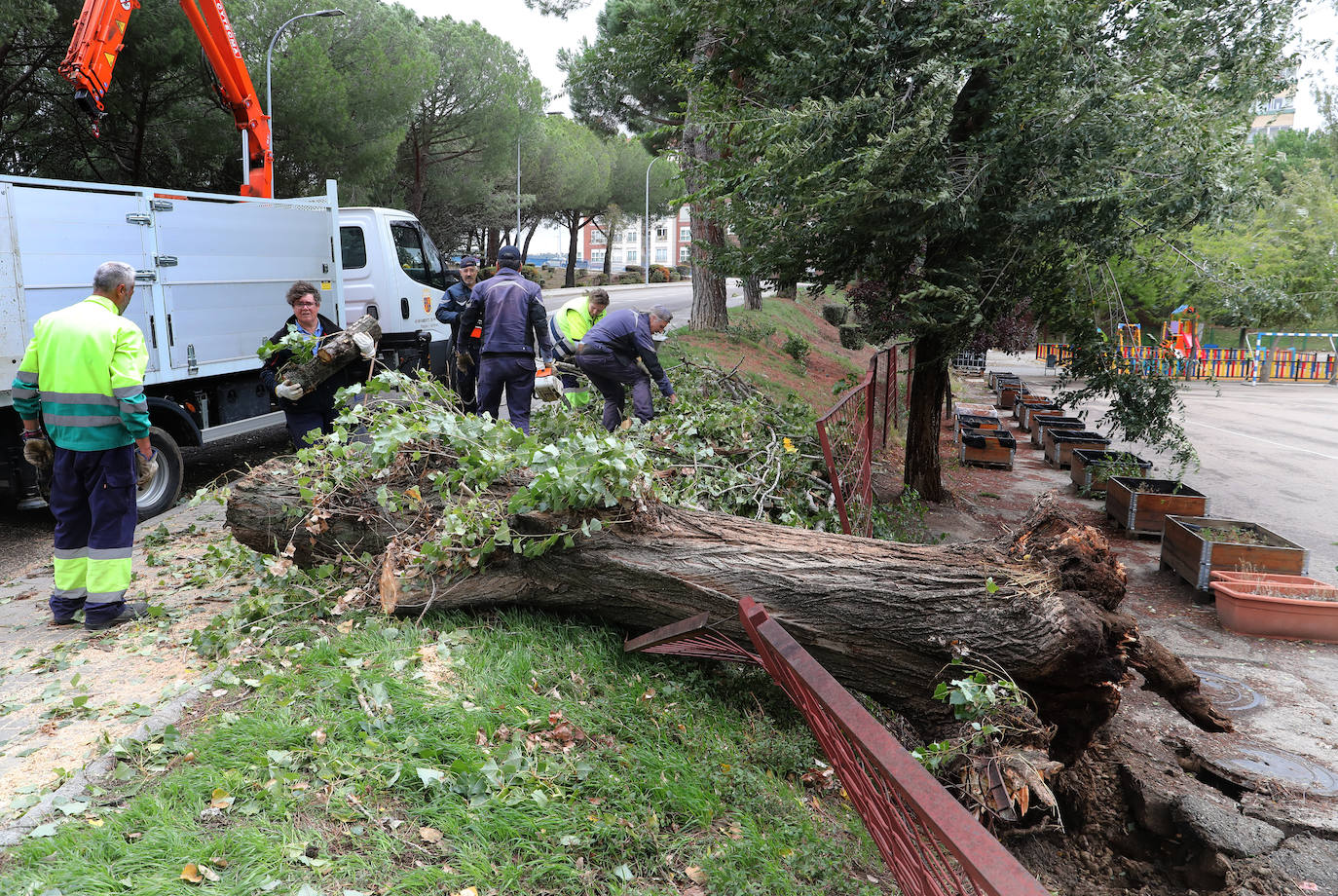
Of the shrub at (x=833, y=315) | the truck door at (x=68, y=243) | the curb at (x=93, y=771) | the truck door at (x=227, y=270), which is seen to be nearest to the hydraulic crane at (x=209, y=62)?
the truck door at (x=227, y=270)

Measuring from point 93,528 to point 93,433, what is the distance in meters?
0.51

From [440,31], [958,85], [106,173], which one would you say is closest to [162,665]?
[958,85]

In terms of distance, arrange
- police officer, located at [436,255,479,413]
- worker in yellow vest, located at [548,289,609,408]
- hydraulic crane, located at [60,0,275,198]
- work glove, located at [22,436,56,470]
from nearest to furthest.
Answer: work glove, located at [22,436,56,470] → hydraulic crane, located at [60,0,275,198] → police officer, located at [436,255,479,413] → worker in yellow vest, located at [548,289,609,408]

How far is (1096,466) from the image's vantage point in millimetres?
10867

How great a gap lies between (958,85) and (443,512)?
5.02 meters

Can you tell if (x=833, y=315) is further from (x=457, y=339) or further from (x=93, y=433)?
(x=93, y=433)

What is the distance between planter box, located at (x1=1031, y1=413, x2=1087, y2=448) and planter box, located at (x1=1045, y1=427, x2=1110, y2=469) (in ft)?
1.42

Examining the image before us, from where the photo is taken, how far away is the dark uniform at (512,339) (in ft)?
23.0

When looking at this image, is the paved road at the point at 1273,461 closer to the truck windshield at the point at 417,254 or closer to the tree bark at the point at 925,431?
the tree bark at the point at 925,431

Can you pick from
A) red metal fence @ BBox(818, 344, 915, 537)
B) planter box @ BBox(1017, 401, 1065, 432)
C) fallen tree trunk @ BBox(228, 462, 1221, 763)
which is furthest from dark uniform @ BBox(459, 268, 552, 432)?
planter box @ BBox(1017, 401, 1065, 432)

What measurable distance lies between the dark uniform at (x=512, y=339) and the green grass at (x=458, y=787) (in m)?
3.28

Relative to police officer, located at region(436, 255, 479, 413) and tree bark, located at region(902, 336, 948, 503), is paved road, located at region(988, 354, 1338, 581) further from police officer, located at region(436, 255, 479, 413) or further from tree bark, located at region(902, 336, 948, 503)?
police officer, located at region(436, 255, 479, 413)

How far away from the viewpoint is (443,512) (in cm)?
434

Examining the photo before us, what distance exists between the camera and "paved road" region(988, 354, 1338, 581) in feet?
32.0
